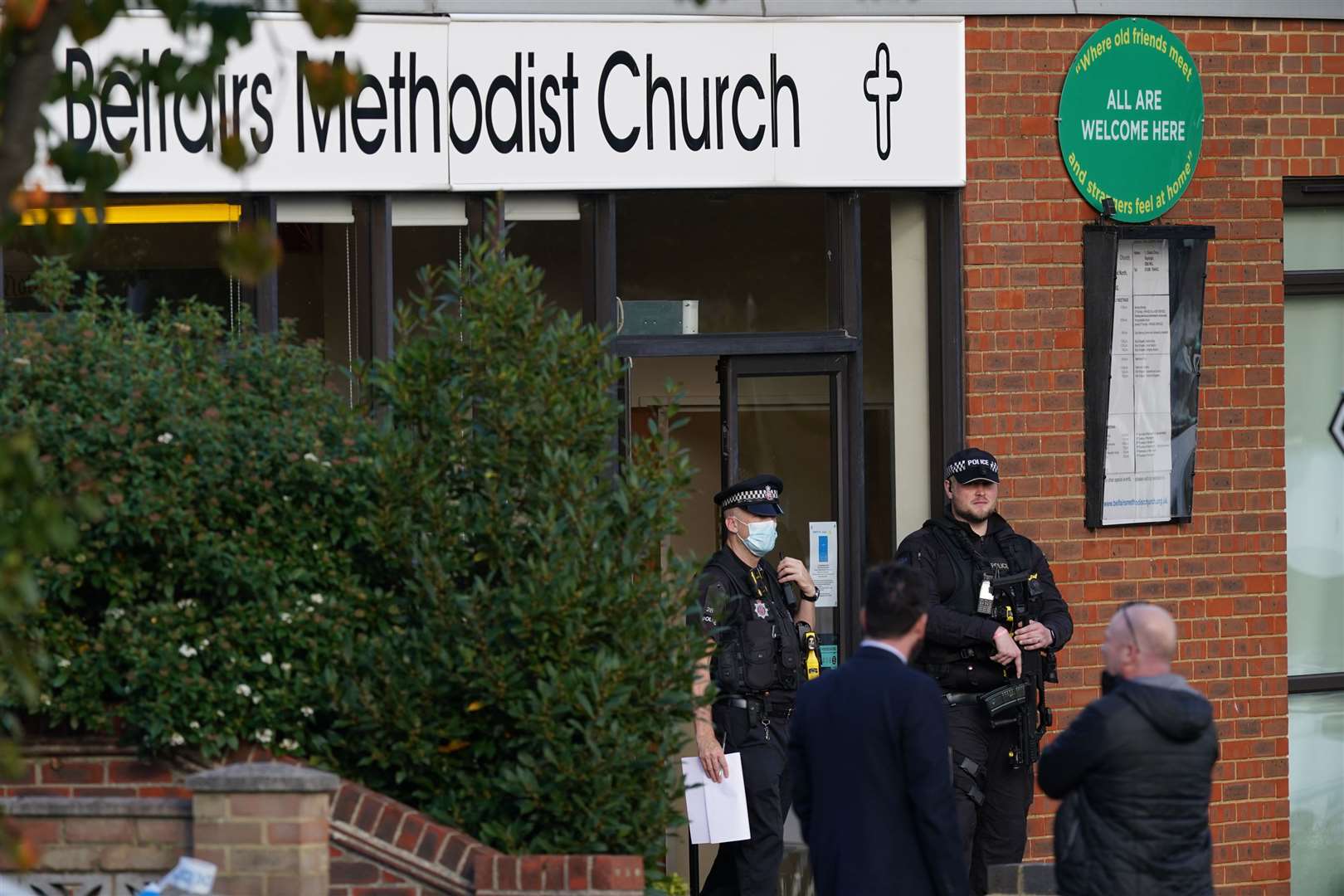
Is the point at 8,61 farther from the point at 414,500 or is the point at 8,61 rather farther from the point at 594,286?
the point at 594,286

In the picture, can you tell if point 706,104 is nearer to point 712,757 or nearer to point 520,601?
point 712,757

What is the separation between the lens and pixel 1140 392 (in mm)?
8984

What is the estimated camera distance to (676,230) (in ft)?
28.9

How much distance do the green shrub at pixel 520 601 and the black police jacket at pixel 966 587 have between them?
165 centimetres

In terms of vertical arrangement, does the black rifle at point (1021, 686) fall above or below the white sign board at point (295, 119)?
below

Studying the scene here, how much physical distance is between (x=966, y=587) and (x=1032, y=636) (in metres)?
0.33

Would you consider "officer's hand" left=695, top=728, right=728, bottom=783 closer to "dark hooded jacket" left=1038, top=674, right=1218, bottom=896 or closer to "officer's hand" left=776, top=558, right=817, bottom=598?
"officer's hand" left=776, top=558, right=817, bottom=598

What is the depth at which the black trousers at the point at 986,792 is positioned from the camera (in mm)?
7637

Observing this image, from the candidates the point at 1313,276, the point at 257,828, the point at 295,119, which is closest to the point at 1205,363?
the point at 1313,276

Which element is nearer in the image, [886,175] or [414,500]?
[414,500]

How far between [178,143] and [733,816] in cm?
384

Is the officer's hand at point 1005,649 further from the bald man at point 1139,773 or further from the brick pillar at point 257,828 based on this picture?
the brick pillar at point 257,828

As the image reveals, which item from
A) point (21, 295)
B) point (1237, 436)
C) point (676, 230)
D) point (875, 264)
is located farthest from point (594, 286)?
point (1237, 436)

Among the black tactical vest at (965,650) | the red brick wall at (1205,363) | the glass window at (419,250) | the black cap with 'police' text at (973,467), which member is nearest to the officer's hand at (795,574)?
the black tactical vest at (965,650)
